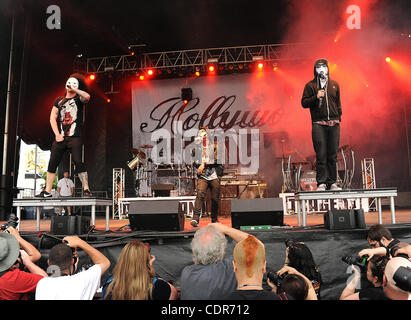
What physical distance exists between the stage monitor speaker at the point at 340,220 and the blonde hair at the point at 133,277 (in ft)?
8.19

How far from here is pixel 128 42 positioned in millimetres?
11586

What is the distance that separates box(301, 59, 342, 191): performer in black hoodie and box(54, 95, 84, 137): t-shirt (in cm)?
319

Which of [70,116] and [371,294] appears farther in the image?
[70,116]

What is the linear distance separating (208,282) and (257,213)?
84.5 inches

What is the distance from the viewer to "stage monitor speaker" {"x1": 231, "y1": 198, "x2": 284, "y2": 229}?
4.35 metres

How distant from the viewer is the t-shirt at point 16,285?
263 centimetres

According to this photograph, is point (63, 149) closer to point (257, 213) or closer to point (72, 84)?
point (72, 84)

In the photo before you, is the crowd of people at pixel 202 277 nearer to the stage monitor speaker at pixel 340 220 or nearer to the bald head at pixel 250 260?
the bald head at pixel 250 260

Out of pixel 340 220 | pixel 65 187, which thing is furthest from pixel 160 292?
pixel 65 187

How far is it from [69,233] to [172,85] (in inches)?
381

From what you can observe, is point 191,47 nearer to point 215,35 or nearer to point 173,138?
point 215,35

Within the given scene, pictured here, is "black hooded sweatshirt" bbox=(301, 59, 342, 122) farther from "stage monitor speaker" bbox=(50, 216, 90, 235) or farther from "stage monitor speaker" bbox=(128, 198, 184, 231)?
"stage monitor speaker" bbox=(50, 216, 90, 235)

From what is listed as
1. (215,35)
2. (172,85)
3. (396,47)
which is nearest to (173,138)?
(172,85)

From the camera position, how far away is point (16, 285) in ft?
8.68
